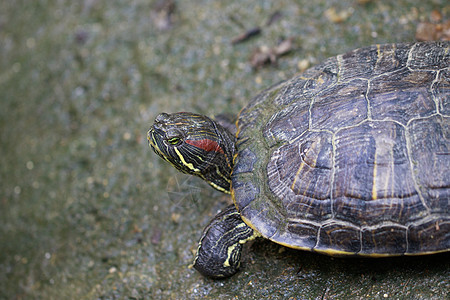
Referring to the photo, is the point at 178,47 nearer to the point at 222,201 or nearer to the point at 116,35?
the point at 116,35

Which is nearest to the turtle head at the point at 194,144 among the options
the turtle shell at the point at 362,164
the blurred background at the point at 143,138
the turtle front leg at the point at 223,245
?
the turtle shell at the point at 362,164

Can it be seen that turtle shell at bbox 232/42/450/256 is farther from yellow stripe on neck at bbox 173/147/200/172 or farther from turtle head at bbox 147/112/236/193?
yellow stripe on neck at bbox 173/147/200/172

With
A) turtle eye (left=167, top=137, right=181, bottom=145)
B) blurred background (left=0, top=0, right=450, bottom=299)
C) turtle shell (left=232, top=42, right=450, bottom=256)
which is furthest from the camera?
blurred background (left=0, top=0, right=450, bottom=299)

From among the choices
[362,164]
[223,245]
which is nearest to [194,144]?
[223,245]

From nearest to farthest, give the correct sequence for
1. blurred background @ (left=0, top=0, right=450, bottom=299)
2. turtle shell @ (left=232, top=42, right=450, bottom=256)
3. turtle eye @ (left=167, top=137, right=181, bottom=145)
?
1. turtle shell @ (left=232, top=42, right=450, bottom=256)
2. turtle eye @ (left=167, top=137, right=181, bottom=145)
3. blurred background @ (left=0, top=0, right=450, bottom=299)

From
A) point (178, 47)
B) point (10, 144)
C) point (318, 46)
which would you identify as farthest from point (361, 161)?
point (10, 144)

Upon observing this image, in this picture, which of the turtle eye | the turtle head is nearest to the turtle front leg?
the turtle head

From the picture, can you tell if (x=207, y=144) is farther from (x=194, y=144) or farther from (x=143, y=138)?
(x=143, y=138)
